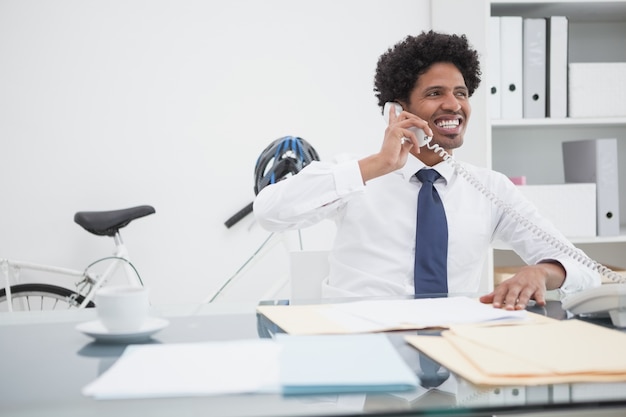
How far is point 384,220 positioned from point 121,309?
0.94 meters

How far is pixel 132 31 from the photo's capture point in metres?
2.73

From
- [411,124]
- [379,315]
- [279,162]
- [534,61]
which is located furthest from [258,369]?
[534,61]

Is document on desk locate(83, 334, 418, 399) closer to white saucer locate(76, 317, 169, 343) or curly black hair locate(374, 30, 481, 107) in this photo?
white saucer locate(76, 317, 169, 343)

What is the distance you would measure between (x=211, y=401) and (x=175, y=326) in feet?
1.37

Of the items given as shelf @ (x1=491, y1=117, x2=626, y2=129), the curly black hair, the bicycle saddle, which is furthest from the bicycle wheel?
shelf @ (x1=491, y1=117, x2=626, y2=129)

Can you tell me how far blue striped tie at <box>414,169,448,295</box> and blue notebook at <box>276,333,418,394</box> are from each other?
0.76m

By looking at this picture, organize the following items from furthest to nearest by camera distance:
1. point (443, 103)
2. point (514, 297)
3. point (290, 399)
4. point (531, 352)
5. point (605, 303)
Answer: point (443, 103) → point (514, 297) → point (605, 303) → point (531, 352) → point (290, 399)

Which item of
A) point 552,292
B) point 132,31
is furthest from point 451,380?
point 132,31

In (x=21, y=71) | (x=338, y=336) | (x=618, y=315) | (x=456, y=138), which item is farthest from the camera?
(x=21, y=71)

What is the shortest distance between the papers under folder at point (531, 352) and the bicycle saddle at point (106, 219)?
1.82 m

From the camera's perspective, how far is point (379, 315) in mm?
1067

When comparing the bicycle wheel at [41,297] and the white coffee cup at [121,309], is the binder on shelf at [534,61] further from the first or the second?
the white coffee cup at [121,309]

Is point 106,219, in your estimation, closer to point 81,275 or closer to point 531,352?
point 81,275

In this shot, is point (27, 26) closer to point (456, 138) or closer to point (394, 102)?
point (394, 102)
